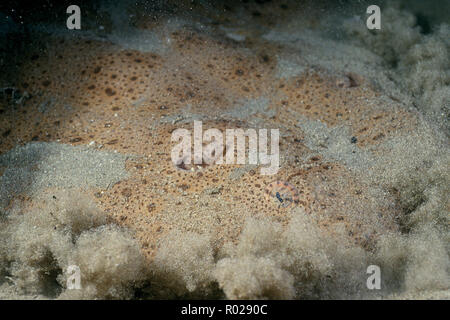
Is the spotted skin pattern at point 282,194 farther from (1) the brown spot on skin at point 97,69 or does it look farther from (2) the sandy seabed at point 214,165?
(1) the brown spot on skin at point 97,69

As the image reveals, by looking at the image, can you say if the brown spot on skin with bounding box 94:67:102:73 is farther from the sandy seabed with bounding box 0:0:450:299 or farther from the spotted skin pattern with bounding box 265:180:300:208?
the spotted skin pattern with bounding box 265:180:300:208

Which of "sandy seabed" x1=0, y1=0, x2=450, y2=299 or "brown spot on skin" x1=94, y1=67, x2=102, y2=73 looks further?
"brown spot on skin" x1=94, y1=67, x2=102, y2=73

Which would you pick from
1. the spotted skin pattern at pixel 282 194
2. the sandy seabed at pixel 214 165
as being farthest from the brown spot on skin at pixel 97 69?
the spotted skin pattern at pixel 282 194

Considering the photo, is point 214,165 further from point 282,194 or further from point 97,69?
point 97,69

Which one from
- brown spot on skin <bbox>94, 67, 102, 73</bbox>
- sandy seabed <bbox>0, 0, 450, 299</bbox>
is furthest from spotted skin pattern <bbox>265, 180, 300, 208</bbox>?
brown spot on skin <bbox>94, 67, 102, 73</bbox>

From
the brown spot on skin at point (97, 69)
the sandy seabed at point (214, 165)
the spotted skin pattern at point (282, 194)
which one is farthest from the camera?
the brown spot on skin at point (97, 69)

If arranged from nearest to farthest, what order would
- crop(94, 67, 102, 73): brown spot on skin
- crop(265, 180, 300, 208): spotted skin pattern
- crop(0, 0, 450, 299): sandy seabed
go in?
crop(0, 0, 450, 299): sandy seabed, crop(265, 180, 300, 208): spotted skin pattern, crop(94, 67, 102, 73): brown spot on skin

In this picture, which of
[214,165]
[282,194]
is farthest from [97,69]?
[282,194]

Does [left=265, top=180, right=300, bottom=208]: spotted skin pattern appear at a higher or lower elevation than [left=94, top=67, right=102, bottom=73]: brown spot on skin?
lower

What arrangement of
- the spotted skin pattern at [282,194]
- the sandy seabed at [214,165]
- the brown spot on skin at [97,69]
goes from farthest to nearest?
the brown spot on skin at [97,69]
the spotted skin pattern at [282,194]
the sandy seabed at [214,165]
